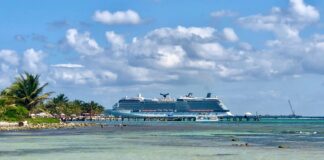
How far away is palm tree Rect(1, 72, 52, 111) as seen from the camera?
90250 millimetres

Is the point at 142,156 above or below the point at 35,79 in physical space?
below

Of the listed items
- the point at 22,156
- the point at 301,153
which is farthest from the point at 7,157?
the point at 301,153

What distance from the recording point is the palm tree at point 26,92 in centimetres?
9025

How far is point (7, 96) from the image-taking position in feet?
298

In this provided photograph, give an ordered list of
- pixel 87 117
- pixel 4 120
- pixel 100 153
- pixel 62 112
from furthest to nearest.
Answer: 1. pixel 87 117
2. pixel 62 112
3. pixel 4 120
4. pixel 100 153

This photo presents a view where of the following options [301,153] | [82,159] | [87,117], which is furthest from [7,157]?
[87,117]

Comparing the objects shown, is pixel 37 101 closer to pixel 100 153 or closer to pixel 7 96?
pixel 7 96

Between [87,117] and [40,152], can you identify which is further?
[87,117]

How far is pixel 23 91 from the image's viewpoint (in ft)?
298

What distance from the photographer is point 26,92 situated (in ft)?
298

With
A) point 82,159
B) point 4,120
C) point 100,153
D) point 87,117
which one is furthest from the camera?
point 87,117

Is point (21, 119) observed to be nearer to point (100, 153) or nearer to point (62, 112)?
point (100, 153)

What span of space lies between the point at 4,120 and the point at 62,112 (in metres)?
69.5

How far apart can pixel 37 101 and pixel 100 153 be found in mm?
55366
